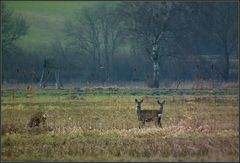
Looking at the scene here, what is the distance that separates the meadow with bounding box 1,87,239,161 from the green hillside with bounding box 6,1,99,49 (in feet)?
130

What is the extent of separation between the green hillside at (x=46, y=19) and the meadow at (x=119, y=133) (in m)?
39.7

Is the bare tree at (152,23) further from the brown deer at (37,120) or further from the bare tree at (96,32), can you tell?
the brown deer at (37,120)

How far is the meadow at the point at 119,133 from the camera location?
56.6ft

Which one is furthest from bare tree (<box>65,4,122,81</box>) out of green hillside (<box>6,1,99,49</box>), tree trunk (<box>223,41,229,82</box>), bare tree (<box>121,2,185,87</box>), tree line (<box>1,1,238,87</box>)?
tree trunk (<box>223,41,229,82</box>)

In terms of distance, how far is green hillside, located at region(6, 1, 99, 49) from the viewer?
71625mm

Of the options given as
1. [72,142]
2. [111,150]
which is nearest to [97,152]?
[111,150]

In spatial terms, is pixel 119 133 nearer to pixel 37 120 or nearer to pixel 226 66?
pixel 37 120

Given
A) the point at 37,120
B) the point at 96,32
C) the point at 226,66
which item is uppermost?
the point at 96,32

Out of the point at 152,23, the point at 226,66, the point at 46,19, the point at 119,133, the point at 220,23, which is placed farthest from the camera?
the point at 46,19

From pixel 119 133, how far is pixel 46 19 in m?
56.3

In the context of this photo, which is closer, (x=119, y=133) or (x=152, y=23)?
(x=119, y=133)

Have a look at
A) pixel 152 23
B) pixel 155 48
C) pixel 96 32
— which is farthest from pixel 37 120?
pixel 96 32

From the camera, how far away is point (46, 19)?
75.6 meters

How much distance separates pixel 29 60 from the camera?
62.8 meters
